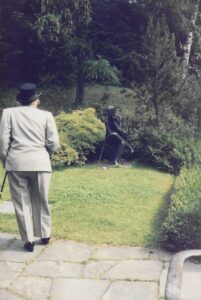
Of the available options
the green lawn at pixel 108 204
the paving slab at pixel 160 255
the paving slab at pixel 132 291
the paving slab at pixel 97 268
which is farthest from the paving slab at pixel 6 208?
the paving slab at pixel 132 291

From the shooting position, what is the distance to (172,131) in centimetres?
1121

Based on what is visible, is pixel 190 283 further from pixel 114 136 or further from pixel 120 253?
pixel 114 136

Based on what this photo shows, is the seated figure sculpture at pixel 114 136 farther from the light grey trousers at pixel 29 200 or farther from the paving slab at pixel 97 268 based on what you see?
the paving slab at pixel 97 268

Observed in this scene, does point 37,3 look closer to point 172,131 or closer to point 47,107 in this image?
point 47,107

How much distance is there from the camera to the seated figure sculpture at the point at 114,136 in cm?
1040

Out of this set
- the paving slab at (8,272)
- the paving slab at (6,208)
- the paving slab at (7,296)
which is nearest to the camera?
the paving slab at (7,296)

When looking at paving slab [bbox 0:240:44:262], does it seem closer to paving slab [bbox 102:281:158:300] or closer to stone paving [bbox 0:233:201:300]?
stone paving [bbox 0:233:201:300]

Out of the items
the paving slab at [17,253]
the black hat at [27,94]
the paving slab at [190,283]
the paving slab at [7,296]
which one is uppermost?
the black hat at [27,94]

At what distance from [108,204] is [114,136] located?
347 cm

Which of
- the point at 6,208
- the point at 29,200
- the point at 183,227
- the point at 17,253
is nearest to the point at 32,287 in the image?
the point at 17,253

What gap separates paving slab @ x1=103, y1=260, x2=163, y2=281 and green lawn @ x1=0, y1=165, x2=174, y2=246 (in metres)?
0.59

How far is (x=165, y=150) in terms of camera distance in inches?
413

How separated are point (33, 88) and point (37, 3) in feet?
38.0

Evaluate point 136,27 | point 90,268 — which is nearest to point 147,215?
point 90,268
